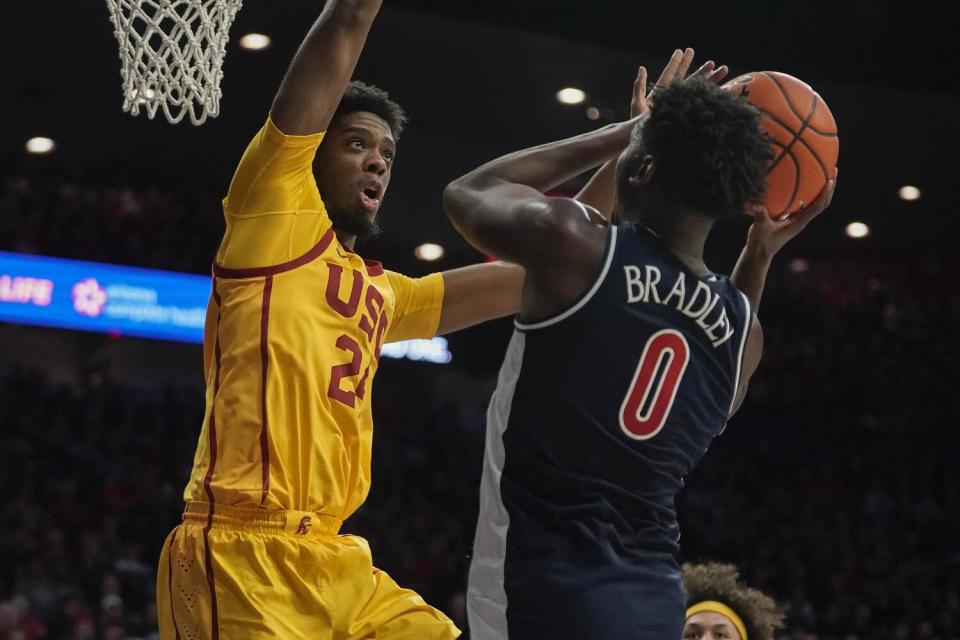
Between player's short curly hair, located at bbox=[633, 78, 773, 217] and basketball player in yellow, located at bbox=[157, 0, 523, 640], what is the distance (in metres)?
0.89

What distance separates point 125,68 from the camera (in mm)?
4234

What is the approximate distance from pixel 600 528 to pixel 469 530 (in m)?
11.3

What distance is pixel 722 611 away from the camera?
15.1 feet

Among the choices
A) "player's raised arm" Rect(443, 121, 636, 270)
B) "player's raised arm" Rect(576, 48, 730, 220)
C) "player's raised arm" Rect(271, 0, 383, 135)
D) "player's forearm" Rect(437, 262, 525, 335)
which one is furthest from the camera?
"player's forearm" Rect(437, 262, 525, 335)

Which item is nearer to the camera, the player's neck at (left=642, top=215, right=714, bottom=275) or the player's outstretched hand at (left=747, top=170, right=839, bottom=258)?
the player's neck at (left=642, top=215, right=714, bottom=275)

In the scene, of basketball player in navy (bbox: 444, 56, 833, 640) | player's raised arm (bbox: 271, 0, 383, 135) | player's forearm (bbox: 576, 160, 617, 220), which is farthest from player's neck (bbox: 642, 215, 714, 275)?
player's raised arm (bbox: 271, 0, 383, 135)

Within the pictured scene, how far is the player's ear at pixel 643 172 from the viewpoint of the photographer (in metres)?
2.77

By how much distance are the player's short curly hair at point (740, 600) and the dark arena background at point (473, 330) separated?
5735 millimetres

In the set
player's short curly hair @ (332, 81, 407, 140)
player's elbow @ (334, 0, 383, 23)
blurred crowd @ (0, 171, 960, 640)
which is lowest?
blurred crowd @ (0, 171, 960, 640)

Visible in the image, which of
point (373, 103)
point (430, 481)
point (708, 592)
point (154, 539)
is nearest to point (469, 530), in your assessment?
point (430, 481)

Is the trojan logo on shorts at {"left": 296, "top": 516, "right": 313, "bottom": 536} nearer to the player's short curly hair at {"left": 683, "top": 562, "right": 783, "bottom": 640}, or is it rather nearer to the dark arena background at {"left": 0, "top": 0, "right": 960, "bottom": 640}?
the player's short curly hair at {"left": 683, "top": 562, "right": 783, "bottom": 640}

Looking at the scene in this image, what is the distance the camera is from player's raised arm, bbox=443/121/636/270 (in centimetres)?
269

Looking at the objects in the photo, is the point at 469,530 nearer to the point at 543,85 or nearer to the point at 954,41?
the point at 543,85

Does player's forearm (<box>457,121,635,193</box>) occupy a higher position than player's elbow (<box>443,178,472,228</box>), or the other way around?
player's forearm (<box>457,121,635,193</box>)
